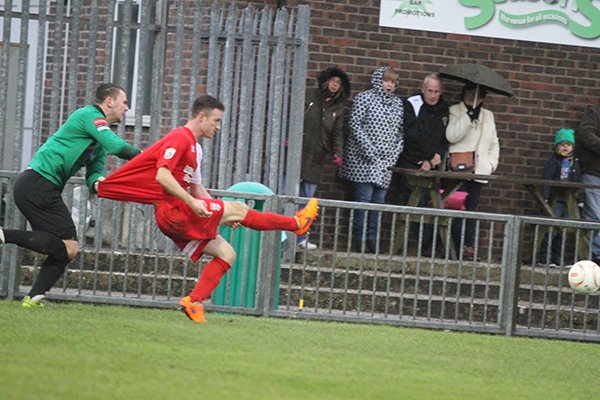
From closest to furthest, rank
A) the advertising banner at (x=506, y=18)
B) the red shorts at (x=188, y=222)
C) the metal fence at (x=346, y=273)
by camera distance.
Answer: the red shorts at (x=188, y=222) → the metal fence at (x=346, y=273) → the advertising banner at (x=506, y=18)

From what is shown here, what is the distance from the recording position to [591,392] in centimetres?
869

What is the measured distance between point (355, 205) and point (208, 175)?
8.06ft

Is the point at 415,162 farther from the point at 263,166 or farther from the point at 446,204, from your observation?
the point at 263,166

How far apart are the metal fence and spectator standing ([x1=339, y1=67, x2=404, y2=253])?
9.73 feet

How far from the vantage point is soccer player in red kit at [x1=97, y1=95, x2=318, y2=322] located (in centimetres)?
1066

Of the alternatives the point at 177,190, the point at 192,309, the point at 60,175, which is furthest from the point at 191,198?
the point at 60,175

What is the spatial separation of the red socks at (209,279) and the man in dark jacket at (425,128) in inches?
214

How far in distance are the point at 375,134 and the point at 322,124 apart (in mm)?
608

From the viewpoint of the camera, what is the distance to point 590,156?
54.9 ft

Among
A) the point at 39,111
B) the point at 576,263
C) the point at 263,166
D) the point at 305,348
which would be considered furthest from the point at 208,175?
the point at 305,348

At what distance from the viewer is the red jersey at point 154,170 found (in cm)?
1061

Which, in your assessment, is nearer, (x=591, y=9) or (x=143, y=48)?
(x=143, y=48)

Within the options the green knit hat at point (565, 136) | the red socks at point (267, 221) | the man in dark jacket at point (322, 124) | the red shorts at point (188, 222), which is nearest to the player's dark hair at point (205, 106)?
the red shorts at point (188, 222)

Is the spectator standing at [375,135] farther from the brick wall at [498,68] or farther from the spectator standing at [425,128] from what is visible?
the brick wall at [498,68]
